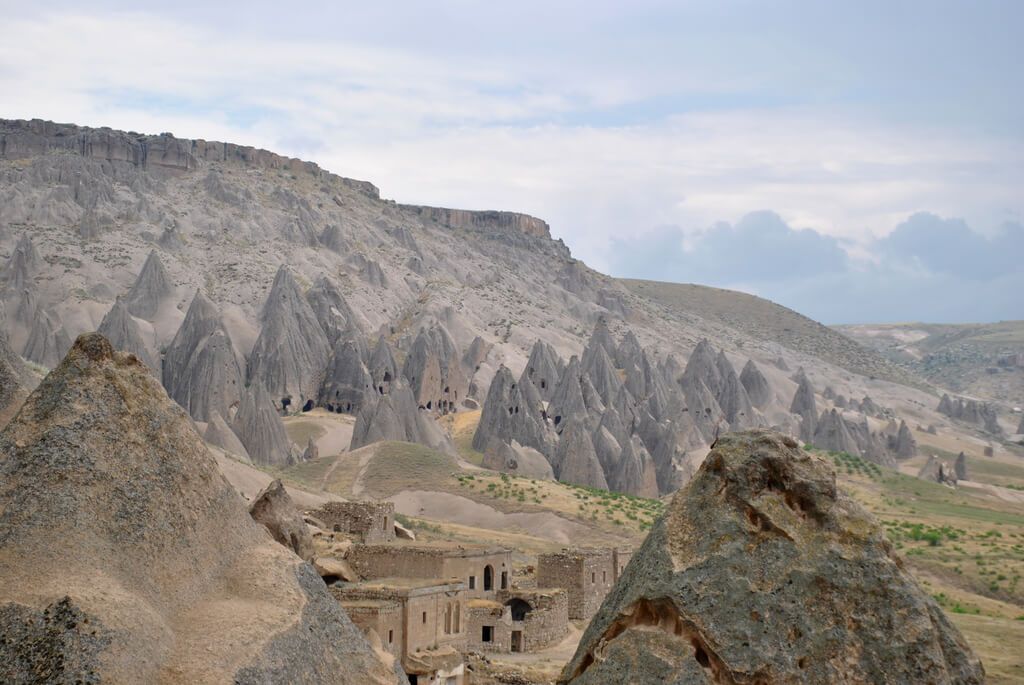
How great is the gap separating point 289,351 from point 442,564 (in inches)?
2532

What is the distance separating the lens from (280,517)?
2119cm

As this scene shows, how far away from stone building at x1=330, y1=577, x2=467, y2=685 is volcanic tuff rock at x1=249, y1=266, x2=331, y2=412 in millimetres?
64408

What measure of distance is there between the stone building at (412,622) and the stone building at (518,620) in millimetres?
3220

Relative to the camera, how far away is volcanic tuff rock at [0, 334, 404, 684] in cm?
1285

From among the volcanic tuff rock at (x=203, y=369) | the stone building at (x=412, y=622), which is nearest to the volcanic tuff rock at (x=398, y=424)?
the volcanic tuff rock at (x=203, y=369)

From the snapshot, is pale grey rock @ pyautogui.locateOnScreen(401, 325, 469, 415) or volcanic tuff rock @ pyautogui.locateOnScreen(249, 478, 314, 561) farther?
pale grey rock @ pyautogui.locateOnScreen(401, 325, 469, 415)

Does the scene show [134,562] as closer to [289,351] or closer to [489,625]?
[489,625]

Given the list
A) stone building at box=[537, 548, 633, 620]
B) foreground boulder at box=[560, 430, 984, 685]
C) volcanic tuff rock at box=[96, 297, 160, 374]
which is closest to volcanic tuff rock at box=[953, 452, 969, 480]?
volcanic tuff rock at box=[96, 297, 160, 374]

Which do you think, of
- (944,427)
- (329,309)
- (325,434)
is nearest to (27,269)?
(329,309)

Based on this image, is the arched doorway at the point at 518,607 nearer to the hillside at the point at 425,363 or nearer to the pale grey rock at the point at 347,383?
A: the hillside at the point at 425,363

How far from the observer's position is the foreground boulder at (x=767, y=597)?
32.1 ft

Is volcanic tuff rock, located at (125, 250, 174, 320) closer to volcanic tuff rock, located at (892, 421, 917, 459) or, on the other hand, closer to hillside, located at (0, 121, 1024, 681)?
hillside, located at (0, 121, 1024, 681)

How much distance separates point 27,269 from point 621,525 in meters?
55.1

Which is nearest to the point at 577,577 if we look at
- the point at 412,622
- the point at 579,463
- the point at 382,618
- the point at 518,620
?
the point at 518,620
